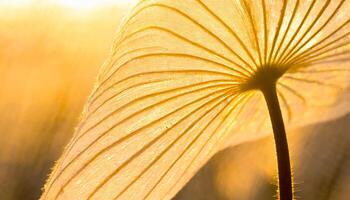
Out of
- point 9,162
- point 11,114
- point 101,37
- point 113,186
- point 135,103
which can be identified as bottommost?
point 113,186

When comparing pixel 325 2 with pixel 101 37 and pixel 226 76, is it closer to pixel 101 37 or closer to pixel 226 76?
pixel 226 76

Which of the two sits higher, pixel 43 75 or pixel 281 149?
pixel 43 75

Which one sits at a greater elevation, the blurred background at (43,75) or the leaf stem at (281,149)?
the blurred background at (43,75)

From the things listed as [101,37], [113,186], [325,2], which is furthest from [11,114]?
[325,2]

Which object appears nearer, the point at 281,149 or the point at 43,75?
the point at 281,149

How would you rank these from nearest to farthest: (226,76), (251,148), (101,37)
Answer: (226,76)
(251,148)
(101,37)

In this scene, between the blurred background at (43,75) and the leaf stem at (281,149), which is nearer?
the leaf stem at (281,149)

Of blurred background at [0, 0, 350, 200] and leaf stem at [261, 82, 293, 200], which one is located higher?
blurred background at [0, 0, 350, 200]

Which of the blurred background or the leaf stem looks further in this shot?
the blurred background
